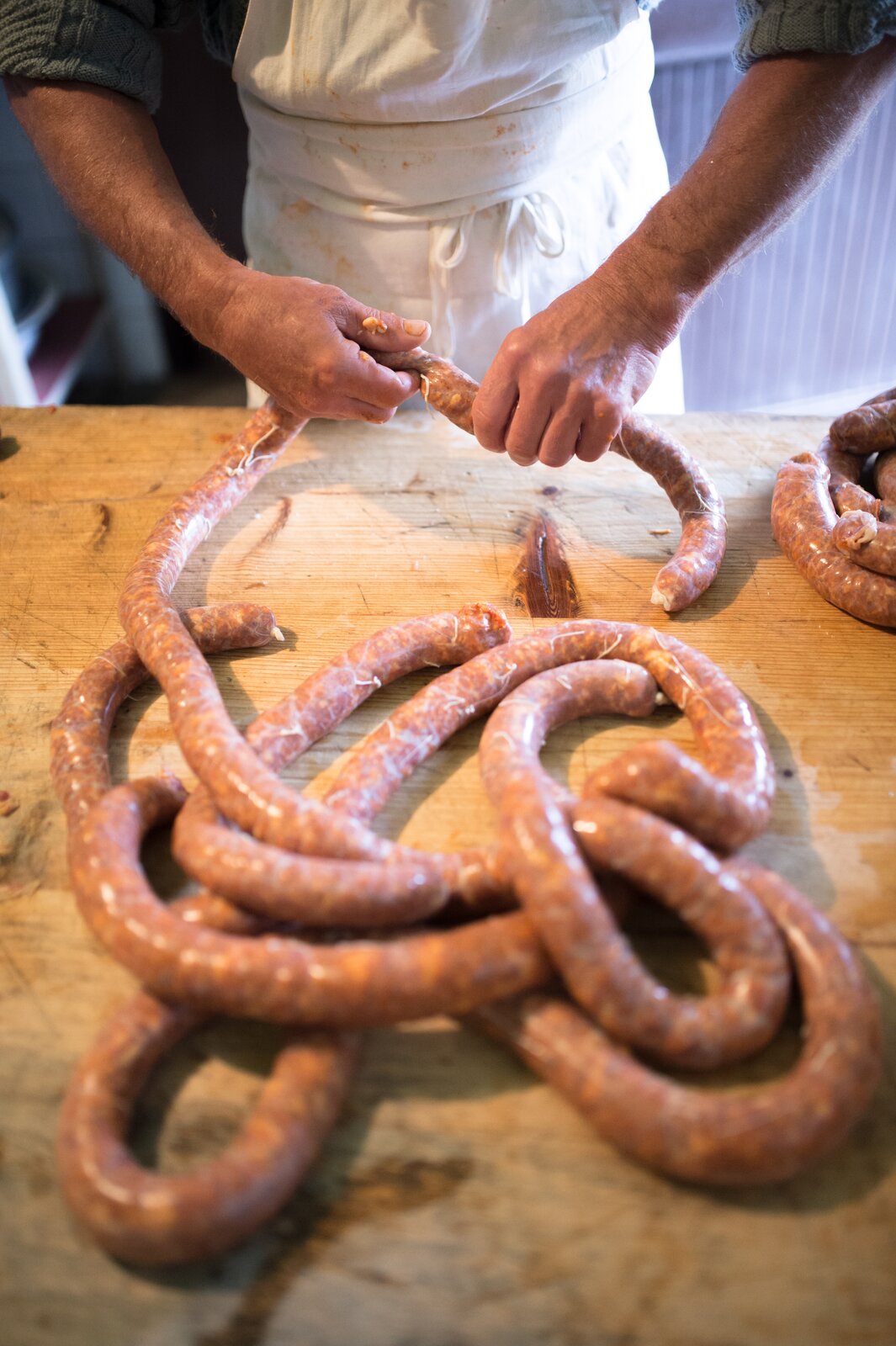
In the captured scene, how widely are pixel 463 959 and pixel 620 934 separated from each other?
0.72 ft

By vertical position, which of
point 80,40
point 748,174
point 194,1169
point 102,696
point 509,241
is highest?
point 80,40

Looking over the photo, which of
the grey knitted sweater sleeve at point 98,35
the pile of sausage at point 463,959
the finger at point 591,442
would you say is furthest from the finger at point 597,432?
the grey knitted sweater sleeve at point 98,35

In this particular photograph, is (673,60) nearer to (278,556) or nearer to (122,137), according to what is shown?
(122,137)

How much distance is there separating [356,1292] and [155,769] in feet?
3.03

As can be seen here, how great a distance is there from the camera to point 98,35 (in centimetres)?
208

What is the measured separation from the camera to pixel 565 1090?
1138mm

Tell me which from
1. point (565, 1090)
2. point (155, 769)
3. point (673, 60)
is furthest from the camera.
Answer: point (673, 60)

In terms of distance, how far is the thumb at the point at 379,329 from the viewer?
1.94m

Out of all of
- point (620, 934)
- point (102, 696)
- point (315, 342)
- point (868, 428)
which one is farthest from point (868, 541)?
point (102, 696)

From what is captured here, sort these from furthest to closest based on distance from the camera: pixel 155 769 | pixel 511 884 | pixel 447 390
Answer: pixel 447 390 → pixel 155 769 → pixel 511 884

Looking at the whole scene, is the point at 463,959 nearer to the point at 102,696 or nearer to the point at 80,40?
the point at 102,696

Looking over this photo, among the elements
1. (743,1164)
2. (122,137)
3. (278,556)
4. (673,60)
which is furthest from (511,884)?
(673,60)

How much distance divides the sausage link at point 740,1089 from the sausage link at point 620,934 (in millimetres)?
42

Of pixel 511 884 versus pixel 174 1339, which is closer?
pixel 174 1339
